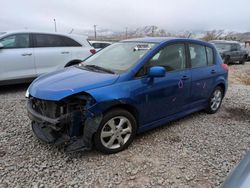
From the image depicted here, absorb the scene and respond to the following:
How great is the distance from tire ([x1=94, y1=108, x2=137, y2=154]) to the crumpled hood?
45 centimetres

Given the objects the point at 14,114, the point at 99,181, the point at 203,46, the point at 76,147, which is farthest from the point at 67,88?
the point at 203,46

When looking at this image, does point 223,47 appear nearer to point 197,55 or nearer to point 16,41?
point 197,55

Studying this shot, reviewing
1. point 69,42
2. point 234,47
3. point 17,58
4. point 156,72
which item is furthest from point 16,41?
point 234,47

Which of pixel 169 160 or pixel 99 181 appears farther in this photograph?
pixel 169 160

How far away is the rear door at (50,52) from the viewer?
6.64 metres

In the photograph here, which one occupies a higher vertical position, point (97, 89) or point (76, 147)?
point (97, 89)

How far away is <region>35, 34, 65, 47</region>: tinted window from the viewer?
6.69m

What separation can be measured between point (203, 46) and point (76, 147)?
3.29 m

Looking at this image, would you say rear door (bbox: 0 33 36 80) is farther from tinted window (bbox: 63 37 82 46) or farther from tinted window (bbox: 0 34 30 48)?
tinted window (bbox: 63 37 82 46)

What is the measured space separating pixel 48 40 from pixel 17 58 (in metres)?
1.06

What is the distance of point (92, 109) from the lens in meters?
3.00

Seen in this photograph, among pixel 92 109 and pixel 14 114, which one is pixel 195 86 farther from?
pixel 14 114

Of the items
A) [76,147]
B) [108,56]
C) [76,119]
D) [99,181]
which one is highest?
[108,56]

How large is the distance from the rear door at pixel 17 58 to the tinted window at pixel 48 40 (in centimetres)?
26
